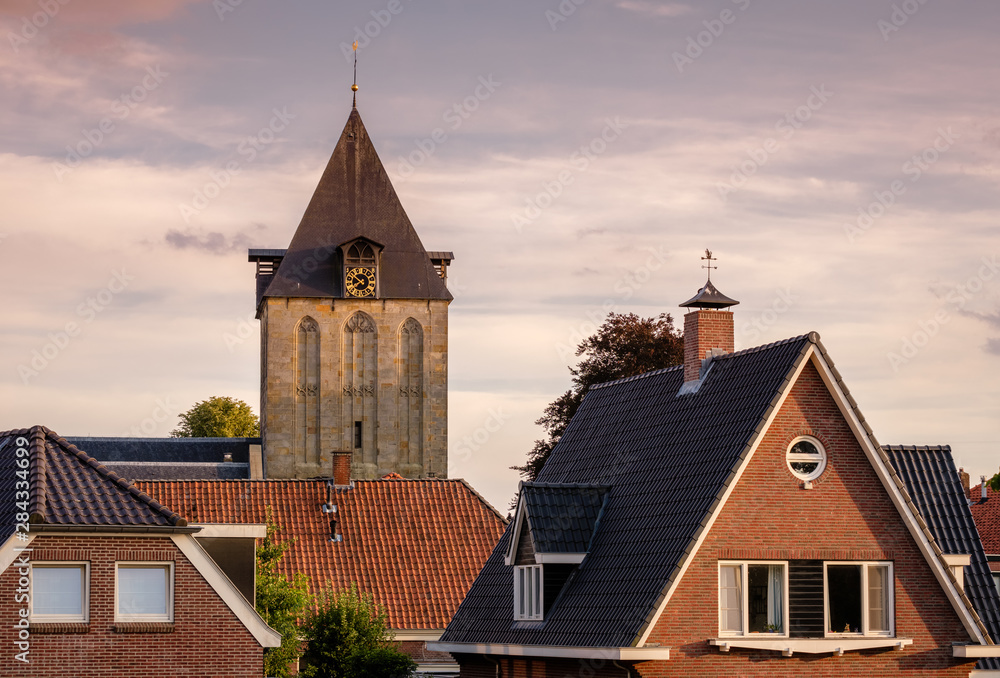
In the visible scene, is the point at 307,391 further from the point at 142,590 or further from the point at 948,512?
the point at 142,590

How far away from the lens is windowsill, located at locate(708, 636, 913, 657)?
29.0 metres

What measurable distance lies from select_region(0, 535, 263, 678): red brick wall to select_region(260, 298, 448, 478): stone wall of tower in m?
60.1

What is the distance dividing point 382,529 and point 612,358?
532 inches

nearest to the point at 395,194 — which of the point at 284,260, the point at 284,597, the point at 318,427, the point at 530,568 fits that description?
the point at 284,260

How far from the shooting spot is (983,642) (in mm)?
30703

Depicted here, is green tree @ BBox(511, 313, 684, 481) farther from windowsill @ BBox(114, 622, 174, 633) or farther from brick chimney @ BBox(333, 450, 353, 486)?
windowsill @ BBox(114, 622, 174, 633)

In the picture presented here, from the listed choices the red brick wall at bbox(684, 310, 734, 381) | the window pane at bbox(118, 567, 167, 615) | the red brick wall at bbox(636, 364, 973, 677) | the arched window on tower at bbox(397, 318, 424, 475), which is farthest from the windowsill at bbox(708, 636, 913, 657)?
the arched window on tower at bbox(397, 318, 424, 475)

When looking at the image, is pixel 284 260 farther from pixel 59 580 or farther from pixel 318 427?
pixel 59 580

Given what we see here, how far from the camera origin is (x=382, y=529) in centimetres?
4866

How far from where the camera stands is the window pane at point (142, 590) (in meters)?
28.7

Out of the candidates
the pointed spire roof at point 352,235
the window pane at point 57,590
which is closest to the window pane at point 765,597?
the window pane at point 57,590

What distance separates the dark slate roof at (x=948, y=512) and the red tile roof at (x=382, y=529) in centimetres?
1571

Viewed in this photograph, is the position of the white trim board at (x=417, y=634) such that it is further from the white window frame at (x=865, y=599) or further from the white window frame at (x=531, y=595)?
the white window frame at (x=865, y=599)

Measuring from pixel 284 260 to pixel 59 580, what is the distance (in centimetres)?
6479
